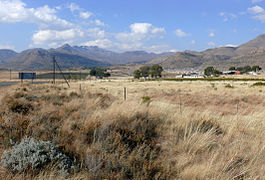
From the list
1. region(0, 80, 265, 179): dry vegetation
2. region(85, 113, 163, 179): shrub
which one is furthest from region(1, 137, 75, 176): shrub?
region(85, 113, 163, 179): shrub

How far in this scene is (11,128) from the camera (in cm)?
491

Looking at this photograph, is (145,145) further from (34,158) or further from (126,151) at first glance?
(34,158)

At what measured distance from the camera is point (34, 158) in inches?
139

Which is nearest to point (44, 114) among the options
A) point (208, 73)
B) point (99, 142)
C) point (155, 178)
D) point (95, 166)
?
point (99, 142)

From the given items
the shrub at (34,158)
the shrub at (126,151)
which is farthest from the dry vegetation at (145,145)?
the shrub at (34,158)

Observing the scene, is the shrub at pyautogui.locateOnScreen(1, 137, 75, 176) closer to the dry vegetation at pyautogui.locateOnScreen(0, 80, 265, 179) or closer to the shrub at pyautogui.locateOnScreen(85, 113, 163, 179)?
the dry vegetation at pyautogui.locateOnScreen(0, 80, 265, 179)

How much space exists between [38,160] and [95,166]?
985 millimetres

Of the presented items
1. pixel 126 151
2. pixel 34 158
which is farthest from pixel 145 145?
pixel 34 158

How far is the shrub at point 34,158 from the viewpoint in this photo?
11.2ft

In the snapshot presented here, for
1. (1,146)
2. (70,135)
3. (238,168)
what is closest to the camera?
(238,168)

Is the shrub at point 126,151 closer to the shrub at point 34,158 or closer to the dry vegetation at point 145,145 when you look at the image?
the dry vegetation at point 145,145

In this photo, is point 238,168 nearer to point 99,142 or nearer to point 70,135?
point 99,142

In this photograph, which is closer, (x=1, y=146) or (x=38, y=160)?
(x=38, y=160)

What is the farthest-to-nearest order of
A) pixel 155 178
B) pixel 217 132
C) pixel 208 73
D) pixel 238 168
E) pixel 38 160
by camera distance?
pixel 208 73 → pixel 217 132 → pixel 238 168 → pixel 38 160 → pixel 155 178
